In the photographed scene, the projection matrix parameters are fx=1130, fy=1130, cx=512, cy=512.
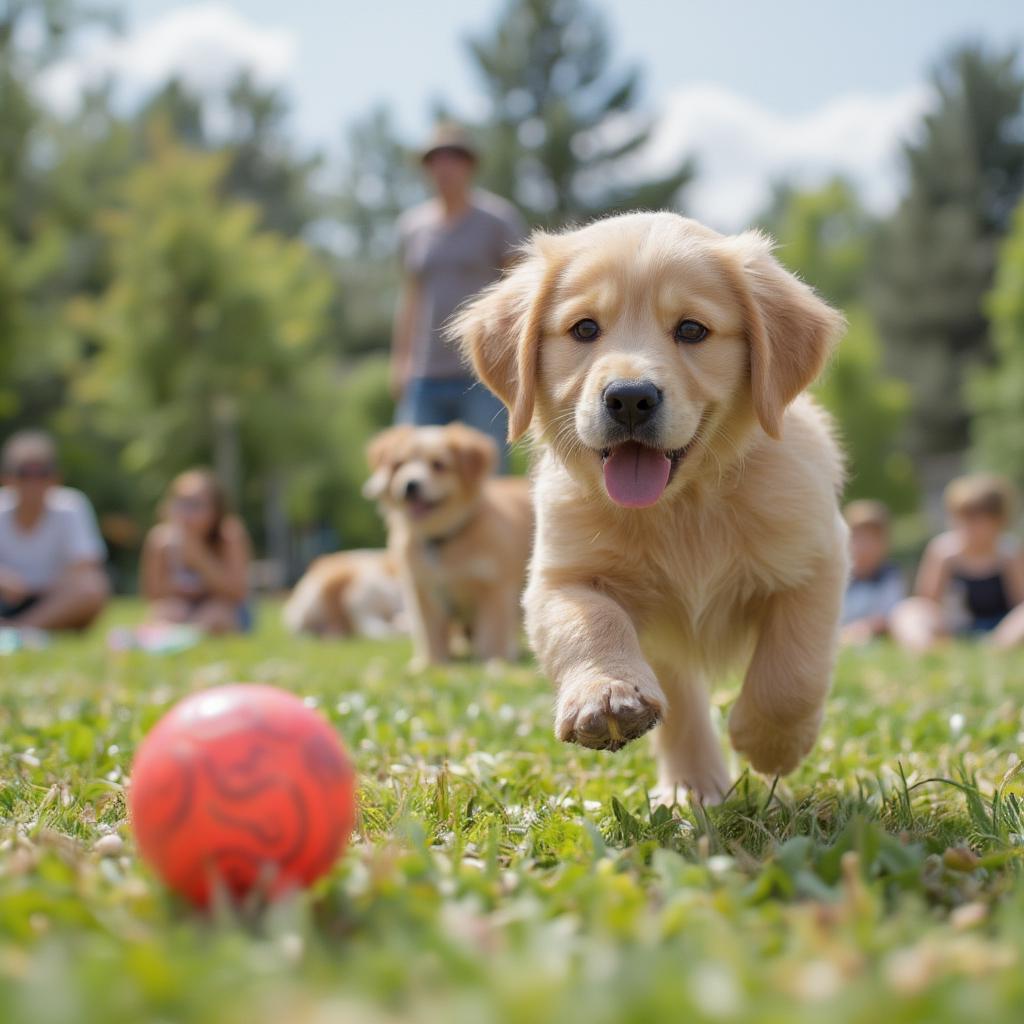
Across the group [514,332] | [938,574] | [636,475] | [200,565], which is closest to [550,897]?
[636,475]

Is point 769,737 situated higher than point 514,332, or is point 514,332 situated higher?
point 514,332

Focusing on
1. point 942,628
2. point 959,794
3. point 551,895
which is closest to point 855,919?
point 551,895

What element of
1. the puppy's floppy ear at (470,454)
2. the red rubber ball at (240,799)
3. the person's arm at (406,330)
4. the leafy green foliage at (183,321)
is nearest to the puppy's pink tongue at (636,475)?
the red rubber ball at (240,799)

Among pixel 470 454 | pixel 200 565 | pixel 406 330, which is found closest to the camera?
pixel 470 454

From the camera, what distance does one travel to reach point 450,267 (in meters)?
8.02

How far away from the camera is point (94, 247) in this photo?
114 ft

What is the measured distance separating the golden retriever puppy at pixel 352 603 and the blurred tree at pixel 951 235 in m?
32.6

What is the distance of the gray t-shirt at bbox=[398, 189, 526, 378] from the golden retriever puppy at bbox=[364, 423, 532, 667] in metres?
0.61

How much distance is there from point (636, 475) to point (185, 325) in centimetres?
2240

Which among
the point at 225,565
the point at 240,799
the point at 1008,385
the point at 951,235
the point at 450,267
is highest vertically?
the point at 951,235

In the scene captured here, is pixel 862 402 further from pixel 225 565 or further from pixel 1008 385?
pixel 225 565

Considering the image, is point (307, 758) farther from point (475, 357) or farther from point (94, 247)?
point (94, 247)

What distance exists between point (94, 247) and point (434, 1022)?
3694 cm

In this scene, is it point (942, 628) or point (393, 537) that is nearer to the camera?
point (393, 537)
